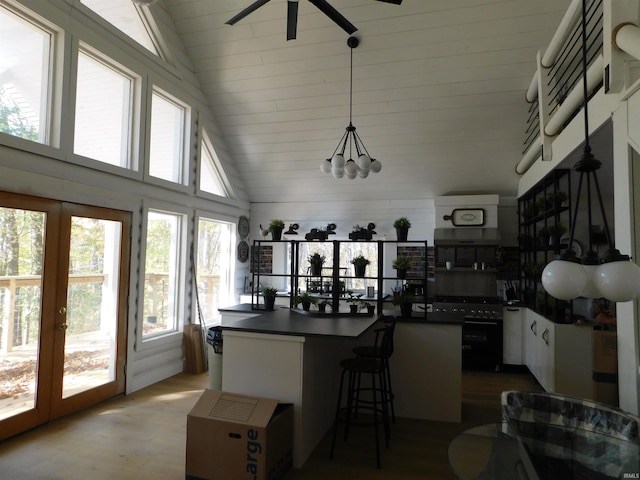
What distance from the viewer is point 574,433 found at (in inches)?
73.8

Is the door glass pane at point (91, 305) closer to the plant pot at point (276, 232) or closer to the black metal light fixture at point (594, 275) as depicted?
the plant pot at point (276, 232)

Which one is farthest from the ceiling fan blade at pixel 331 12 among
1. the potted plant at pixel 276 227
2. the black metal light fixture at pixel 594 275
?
the potted plant at pixel 276 227

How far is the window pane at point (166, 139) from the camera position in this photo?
16.3 feet

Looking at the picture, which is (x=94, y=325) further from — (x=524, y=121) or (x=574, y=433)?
(x=524, y=121)

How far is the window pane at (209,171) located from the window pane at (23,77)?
7.85ft

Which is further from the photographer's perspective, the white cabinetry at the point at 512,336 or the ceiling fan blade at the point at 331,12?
the white cabinetry at the point at 512,336

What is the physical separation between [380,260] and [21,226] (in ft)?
10.6

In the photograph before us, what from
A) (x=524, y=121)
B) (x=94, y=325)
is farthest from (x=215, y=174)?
(x=524, y=121)

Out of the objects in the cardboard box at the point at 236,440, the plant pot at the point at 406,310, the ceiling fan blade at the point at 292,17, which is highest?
the ceiling fan blade at the point at 292,17

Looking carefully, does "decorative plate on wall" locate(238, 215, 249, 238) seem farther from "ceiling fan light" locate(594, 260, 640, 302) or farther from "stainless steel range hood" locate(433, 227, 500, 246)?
"ceiling fan light" locate(594, 260, 640, 302)

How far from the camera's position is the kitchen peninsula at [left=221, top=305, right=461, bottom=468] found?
9.64 feet

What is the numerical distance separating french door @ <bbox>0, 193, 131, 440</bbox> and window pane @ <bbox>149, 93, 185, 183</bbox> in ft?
3.37

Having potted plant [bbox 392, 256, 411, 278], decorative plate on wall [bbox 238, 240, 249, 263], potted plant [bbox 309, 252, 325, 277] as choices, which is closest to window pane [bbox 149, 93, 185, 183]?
decorative plate on wall [bbox 238, 240, 249, 263]

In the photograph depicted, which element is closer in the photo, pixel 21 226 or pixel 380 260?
pixel 21 226
